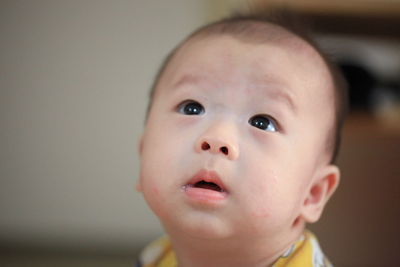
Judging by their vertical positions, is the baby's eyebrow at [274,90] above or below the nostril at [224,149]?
above

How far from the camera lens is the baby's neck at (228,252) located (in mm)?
742

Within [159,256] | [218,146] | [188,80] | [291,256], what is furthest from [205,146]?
[159,256]

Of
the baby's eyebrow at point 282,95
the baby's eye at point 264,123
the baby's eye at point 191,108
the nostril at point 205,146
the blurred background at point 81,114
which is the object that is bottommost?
the nostril at point 205,146

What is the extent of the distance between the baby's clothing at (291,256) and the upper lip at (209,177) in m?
0.19

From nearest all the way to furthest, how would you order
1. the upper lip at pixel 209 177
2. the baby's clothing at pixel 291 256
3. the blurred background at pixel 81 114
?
1. the upper lip at pixel 209 177
2. the baby's clothing at pixel 291 256
3. the blurred background at pixel 81 114

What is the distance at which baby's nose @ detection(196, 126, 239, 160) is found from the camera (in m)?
0.68

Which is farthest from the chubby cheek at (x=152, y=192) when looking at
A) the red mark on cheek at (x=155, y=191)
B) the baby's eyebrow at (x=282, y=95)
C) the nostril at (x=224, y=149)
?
the baby's eyebrow at (x=282, y=95)

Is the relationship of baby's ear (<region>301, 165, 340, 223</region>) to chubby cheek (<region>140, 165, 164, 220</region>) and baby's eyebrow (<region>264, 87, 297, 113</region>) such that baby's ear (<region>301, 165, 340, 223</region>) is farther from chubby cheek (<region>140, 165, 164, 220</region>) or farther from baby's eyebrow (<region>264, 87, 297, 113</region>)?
chubby cheek (<region>140, 165, 164, 220</region>)

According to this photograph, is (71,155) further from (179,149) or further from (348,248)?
(179,149)

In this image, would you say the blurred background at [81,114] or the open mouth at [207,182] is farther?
the blurred background at [81,114]

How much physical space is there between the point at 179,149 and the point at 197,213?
91 mm

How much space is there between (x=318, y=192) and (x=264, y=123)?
0.17 metres

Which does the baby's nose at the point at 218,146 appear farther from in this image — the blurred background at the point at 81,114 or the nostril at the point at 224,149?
the blurred background at the point at 81,114

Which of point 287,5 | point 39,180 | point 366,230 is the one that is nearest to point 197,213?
point 287,5
